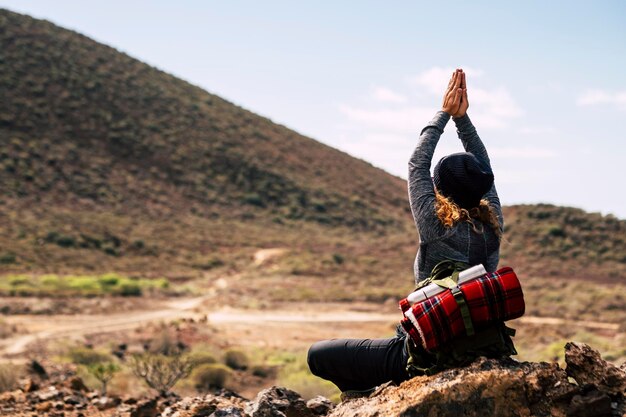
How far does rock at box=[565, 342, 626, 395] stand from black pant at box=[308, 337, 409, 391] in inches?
32.1

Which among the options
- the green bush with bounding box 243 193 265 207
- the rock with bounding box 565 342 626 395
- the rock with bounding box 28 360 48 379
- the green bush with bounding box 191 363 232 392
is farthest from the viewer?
the green bush with bounding box 243 193 265 207

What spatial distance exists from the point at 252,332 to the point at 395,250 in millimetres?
Result: 25340

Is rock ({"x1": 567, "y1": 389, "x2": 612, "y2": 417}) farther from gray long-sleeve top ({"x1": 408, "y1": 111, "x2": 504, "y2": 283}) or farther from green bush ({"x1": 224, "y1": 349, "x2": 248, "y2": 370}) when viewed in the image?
green bush ({"x1": 224, "y1": 349, "x2": 248, "y2": 370})

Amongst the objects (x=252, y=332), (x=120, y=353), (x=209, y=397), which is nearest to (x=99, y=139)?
(x=252, y=332)

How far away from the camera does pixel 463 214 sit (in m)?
3.51

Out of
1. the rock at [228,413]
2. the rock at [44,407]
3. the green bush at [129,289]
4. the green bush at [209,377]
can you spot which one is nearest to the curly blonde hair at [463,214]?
the rock at [228,413]

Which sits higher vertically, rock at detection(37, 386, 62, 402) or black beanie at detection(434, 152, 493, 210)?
black beanie at detection(434, 152, 493, 210)

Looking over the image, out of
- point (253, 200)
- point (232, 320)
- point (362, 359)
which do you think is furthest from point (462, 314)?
point (253, 200)

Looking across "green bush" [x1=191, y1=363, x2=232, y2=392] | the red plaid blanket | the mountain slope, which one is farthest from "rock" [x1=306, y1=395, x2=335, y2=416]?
the mountain slope

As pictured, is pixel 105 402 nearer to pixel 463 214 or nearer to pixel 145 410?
pixel 145 410

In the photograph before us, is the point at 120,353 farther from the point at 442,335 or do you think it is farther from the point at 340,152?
the point at 340,152

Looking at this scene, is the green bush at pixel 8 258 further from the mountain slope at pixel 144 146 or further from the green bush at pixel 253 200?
the green bush at pixel 253 200

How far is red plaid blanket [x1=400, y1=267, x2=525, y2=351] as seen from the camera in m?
3.21

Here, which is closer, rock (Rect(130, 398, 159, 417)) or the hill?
rock (Rect(130, 398, 159, 417))
